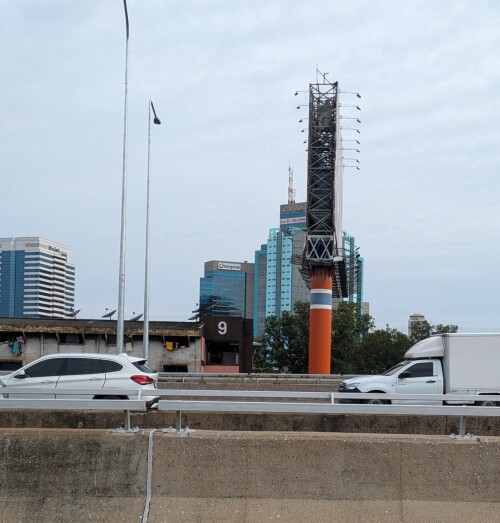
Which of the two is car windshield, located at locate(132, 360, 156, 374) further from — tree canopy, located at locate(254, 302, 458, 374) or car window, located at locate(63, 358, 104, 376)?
tree canopy, located at locate(254, 302, 458, 374)

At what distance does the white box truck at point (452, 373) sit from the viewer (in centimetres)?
2000

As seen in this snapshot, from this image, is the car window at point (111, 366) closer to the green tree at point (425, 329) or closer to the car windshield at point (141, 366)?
the car windshield at point (141, 366)

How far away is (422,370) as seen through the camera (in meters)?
20.4

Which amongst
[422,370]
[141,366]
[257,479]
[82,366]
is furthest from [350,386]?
[257,479]

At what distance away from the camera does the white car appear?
15477 mm

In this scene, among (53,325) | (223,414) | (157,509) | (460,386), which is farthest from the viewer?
(53,325)

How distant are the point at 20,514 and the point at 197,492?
1.91 m

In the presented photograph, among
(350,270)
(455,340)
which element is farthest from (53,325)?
(455,340)

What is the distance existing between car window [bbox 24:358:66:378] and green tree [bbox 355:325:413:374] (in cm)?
6041

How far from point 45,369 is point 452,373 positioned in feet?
34.4

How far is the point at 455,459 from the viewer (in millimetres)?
8203

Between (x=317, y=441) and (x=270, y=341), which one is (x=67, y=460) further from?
(x=270, y=341)

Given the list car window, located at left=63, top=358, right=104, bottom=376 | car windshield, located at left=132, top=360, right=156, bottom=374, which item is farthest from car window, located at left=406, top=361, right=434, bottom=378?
car window, located at left=63, top=358, right=104, bottom=376

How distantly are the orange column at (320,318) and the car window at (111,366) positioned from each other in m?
36.2
